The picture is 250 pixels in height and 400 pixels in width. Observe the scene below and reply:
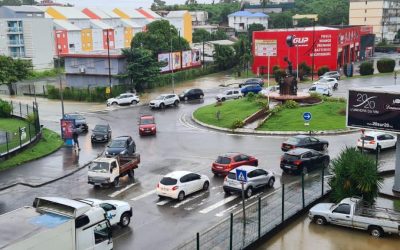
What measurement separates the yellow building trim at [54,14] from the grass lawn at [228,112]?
7135cm

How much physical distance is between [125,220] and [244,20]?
14722 cm

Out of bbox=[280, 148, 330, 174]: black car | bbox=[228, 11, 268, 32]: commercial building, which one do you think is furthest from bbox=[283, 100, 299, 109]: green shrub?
bbox=[228, 11, 268, 32]: commercial building

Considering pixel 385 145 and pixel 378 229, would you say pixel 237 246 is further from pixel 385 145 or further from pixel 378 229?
pixel 385 145

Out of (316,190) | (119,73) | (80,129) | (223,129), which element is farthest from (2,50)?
(316,190)

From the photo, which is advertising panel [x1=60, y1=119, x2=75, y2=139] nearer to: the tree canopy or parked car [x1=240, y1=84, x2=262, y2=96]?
parked car [x1=240, y1=84, x2=262, y2=96]

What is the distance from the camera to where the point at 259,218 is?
61.5 feet

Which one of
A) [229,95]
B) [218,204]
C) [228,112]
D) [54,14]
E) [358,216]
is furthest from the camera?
[54,14]

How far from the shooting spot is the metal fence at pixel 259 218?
17125 mm

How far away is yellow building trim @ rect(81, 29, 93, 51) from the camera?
348 ft

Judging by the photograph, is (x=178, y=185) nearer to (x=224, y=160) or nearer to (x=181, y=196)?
(x=181, y=196)

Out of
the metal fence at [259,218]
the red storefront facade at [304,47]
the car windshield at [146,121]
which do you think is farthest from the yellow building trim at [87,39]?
the metal fence at [259,218]

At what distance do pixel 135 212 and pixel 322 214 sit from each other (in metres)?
8.10

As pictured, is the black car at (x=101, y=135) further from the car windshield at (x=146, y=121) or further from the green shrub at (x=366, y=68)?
the green shrub at (x=366, y=68)

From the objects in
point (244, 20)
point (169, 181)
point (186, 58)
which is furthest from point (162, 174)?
point (244, 20)
